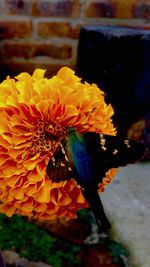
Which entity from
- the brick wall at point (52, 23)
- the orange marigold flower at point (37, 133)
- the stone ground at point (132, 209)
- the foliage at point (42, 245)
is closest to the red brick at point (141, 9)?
the brick wall at point (52, 23)

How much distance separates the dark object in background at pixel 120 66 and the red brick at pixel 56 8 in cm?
10

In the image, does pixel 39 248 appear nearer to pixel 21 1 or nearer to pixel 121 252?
pixel 121 252

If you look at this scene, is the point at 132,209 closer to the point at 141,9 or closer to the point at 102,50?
the point at 102,50

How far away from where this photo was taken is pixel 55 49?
5.51ft

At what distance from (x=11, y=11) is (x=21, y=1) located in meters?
0.05

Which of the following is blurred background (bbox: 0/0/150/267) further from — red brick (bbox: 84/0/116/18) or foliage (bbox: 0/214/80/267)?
foliage (bbox: 0/214/80/267)

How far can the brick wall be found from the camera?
1.60 meters

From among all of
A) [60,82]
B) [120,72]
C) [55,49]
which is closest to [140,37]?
[120,72]

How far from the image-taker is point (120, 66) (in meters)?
1.51

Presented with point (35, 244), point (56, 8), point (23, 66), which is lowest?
point (35, 244)

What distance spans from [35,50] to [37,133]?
1082mm

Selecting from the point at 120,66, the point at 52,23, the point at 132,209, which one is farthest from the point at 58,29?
the point at 132,209

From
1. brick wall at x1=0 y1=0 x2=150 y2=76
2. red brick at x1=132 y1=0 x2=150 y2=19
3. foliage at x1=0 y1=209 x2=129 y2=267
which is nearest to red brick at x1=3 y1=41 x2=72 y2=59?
brick wall at x1=0 y1=0 x2=150 y2=76

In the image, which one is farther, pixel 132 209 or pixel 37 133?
pixel 132 209
